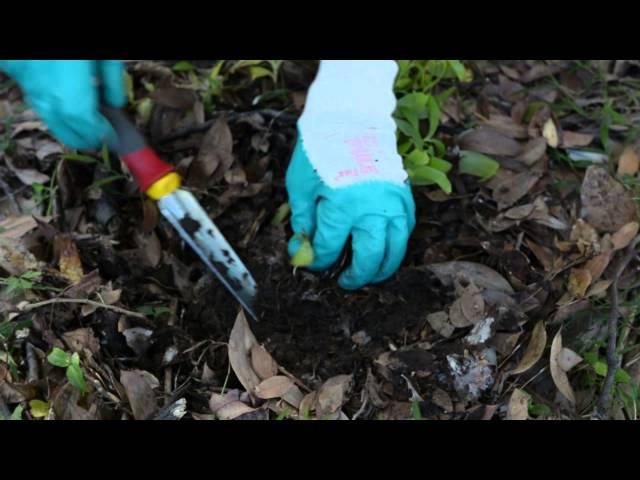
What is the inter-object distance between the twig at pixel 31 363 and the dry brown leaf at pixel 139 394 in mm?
164

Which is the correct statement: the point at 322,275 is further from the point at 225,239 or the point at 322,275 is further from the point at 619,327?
the point at 619,327

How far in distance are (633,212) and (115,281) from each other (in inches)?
44.1

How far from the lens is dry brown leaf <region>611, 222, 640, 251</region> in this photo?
1364mm

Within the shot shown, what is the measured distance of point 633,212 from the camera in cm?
142

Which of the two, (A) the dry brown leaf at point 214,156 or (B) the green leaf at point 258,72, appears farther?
(B) the green leaf at point 258,72

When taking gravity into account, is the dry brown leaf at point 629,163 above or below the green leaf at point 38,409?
above

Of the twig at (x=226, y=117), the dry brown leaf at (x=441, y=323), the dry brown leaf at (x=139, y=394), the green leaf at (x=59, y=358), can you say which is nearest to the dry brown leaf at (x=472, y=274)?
the dry brown leaf at (x=441, y=323)

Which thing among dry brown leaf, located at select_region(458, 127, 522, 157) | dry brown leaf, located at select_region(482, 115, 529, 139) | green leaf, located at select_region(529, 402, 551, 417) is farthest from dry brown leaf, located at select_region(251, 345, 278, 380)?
dry brown leaf, located at select_region(482, 115, 529, 139)

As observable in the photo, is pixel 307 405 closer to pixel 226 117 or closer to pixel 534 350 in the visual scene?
pixel 534 350

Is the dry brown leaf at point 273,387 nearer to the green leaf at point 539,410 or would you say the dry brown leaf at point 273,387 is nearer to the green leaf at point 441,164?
the green leaf at point 539,410

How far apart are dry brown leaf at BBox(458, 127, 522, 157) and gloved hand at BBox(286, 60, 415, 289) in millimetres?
219

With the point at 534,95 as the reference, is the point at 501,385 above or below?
below

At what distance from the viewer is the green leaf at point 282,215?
4.82 ft
